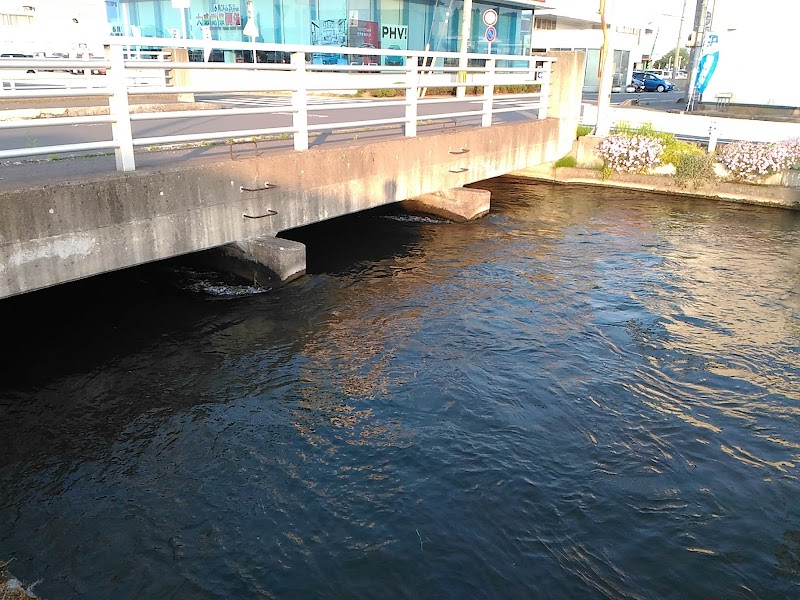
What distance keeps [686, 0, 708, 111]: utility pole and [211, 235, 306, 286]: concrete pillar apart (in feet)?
74.2

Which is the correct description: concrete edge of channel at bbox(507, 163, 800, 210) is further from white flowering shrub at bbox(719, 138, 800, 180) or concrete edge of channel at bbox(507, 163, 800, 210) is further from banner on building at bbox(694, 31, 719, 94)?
banner on building at bbox(694, 31, 719, 94)

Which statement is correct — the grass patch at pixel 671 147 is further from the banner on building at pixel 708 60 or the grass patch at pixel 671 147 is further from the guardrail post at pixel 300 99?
the banner on building at pixel 708 60

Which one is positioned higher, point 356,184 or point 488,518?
point 356,184

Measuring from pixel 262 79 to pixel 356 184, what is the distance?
20.1m

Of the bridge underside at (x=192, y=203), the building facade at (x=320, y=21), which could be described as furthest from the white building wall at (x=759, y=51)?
the bridge underside at (x=192, y=203)

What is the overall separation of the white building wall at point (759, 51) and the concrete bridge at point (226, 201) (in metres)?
16.3

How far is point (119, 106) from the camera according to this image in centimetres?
682

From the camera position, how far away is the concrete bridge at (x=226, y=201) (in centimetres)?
637

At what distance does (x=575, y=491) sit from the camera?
529cm

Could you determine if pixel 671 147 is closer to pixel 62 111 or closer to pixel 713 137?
pixel 713 137

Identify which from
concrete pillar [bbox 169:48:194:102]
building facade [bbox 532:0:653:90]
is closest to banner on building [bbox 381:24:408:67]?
concrete pillar [bbox 169:48:194:102]

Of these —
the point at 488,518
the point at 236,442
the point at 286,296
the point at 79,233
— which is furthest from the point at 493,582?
the point at 286,296

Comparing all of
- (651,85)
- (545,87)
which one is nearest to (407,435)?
(545,87)

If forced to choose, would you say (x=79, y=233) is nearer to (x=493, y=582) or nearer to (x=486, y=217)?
(x=493, y=582)
